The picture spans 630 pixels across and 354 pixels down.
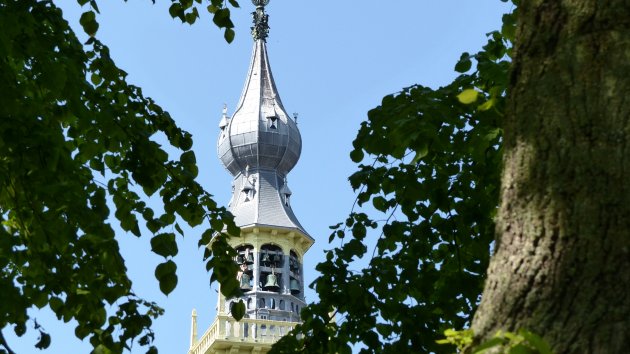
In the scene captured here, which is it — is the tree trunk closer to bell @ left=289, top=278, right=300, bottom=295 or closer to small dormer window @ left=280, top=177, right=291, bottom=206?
bell @ left=289, top=278, right=300, bottom=295

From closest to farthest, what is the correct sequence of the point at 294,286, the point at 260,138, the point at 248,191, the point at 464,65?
the point at 464,65, the point at 294,286, the point at 248,191, the point at 260,138

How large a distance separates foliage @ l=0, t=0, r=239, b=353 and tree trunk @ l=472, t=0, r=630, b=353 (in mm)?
3863

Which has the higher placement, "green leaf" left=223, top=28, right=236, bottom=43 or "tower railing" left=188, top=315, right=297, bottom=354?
"tower railing" left=188, top=315, right=297, bottom=354

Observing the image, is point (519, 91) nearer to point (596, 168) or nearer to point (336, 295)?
point (596, 168)

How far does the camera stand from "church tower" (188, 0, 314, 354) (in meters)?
55.6

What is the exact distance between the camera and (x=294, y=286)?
182 feet

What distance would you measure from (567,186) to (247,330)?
177 feet

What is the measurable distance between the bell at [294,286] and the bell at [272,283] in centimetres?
65

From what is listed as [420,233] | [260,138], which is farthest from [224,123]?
[420,233]

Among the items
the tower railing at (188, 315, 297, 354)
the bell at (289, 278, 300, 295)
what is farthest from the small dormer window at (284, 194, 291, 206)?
the tower railing at (188, 315, 297, 354)

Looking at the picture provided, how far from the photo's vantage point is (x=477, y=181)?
11273 millimetres

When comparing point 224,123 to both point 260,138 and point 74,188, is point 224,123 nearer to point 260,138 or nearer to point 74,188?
point 260,138

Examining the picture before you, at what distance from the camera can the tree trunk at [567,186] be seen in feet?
11.6

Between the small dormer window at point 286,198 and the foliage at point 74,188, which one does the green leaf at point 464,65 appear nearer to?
the foliage at point 74,188
